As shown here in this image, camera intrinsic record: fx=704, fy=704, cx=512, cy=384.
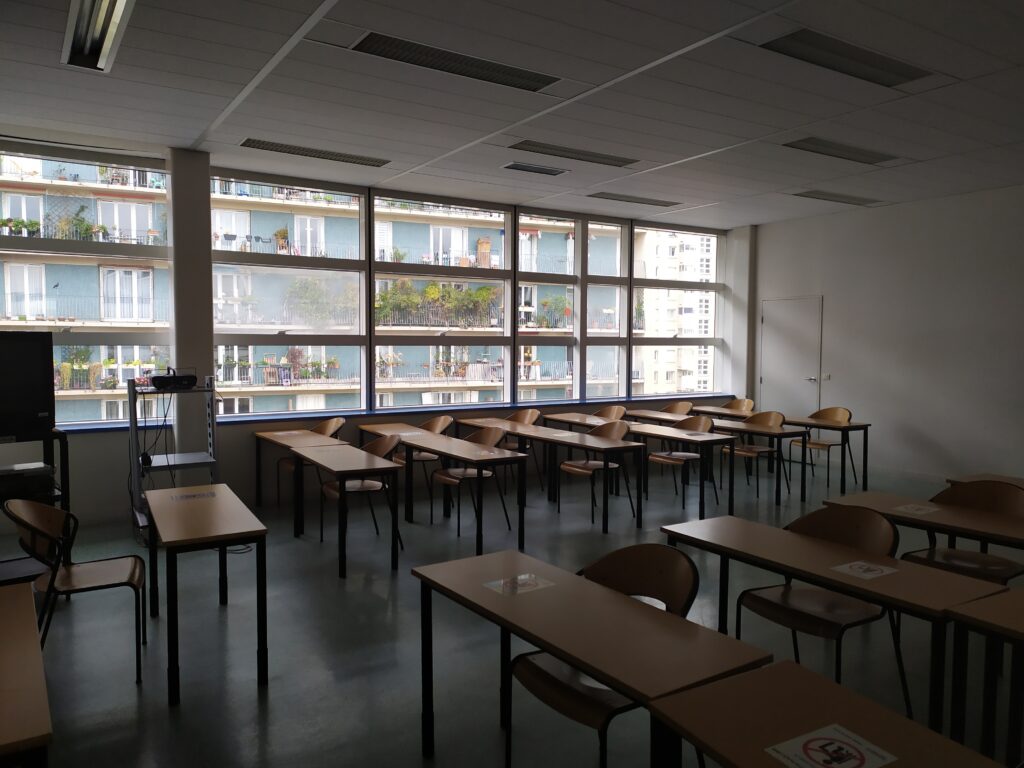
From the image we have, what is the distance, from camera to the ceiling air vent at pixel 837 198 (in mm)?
7672

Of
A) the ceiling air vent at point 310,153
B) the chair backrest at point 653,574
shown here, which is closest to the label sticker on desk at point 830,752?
the chair backrest at point 653,574

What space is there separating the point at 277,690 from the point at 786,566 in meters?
2.25

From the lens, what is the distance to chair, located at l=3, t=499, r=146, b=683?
3.09 metres

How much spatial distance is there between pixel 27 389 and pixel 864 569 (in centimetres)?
478

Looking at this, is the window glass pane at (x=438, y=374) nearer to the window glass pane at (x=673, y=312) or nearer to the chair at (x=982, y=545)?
the window glass pane at (x=673, y=312)

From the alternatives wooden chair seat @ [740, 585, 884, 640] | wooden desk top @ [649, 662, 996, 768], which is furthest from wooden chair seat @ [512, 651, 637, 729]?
wooden chair seat @ [740, 585, 884, 640]

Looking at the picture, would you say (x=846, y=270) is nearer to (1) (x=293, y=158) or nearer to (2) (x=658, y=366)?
(2) (x=658, y=366)

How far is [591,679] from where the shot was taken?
8.29ft

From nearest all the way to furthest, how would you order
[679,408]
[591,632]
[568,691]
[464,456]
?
[591,632]
[568,691]
[464,456]
[679,408]

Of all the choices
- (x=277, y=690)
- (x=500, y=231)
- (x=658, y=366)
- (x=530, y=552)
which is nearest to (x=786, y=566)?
(x=277, y=690)

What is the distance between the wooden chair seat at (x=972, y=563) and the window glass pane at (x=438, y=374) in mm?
5443

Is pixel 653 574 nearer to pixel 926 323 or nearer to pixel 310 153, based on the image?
pixel 310 153

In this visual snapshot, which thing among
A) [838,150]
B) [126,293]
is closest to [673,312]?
[838,150]

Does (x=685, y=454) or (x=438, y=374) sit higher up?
(x=438, y=374)
